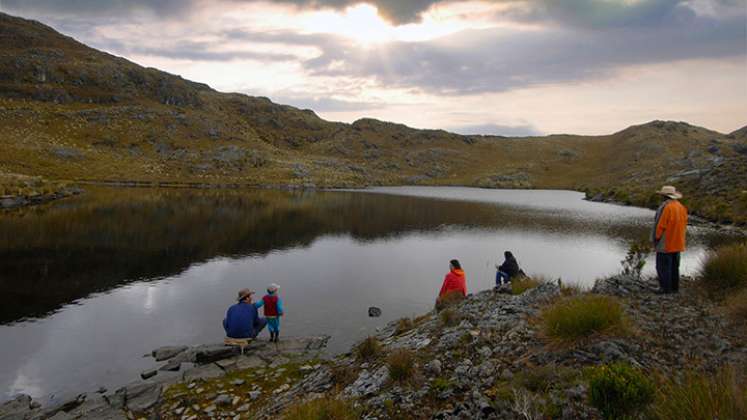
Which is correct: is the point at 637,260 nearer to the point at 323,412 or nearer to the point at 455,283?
the point at 455,283

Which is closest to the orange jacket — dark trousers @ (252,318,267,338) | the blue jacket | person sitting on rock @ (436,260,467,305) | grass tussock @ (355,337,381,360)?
person sitting on rock @ (436,260,467,305)

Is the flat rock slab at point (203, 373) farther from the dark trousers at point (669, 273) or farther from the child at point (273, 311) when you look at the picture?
the dark trousers at point (669, 273)

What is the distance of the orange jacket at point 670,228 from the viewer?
11516mm

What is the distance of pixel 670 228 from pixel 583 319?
18.4ft

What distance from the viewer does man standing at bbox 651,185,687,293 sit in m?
11.5

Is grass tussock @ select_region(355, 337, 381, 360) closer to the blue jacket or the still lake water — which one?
the still lake water

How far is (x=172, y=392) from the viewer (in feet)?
38.9

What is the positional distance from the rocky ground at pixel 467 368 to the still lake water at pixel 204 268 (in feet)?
8.62

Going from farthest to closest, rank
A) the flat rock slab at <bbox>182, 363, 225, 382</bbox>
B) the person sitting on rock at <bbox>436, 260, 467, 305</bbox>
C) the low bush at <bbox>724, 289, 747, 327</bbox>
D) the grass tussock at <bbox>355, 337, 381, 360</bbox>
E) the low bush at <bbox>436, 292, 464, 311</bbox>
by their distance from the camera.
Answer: the person sitting on rock at <bbox>436, 260, 467, 305</bbox> < the low bush at <bbox>436, 292, 464, 311</bbox> < the flat rock slab at <bbox>182, 363, 225, 382</bbox> < the grass tussock at <bbox>355, 337, 381, 360</bbox> < the low bush at <bbox>724, 289, 747, 327</bbox>

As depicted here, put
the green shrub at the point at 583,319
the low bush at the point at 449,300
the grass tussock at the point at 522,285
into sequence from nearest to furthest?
the green shrub at the point at 583,319
the grass tussock at the point at 522,285
the low bush at the point at 449,300

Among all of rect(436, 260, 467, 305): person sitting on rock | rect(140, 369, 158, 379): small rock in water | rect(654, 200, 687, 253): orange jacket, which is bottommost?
rect(140, 369, 158, 379): small rock in water

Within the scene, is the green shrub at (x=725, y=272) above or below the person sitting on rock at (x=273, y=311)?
above

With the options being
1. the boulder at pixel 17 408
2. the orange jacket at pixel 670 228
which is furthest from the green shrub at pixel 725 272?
the boulder at pixel 17 408

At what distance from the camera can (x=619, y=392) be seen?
5.62 m
